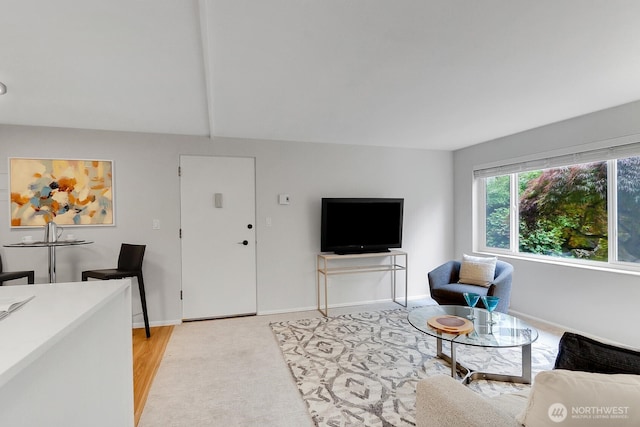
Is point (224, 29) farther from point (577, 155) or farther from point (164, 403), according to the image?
point (577, 155)

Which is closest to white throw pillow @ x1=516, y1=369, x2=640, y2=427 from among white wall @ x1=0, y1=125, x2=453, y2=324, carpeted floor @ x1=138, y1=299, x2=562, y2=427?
carpeted floor @ x1=138, y1=299, x2=562, y2=427

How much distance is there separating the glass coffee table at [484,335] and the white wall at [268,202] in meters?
1.76

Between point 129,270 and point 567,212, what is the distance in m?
4.67

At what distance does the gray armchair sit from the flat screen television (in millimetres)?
739

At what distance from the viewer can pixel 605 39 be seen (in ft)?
5.66

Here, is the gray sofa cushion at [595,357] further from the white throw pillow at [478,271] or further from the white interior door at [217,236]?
the white interior door at [217,236]

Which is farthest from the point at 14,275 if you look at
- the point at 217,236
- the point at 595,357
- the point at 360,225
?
the point at 595,357

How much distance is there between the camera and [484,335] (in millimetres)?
2111

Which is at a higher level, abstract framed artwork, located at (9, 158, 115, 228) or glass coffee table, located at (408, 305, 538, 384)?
abstract framed artwork, located at (9, 158, 115, 228)

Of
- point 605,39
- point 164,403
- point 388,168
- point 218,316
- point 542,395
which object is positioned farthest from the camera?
point 388,168

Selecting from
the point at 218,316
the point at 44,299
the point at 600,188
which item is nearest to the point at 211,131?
the point at 218,316

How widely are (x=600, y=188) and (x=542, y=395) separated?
123 inches

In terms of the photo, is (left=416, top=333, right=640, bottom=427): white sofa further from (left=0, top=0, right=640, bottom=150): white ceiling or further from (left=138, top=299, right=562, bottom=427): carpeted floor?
(left=0, top=0, right=640, bottom=150): white ceiling

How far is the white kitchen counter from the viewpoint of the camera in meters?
0.89
